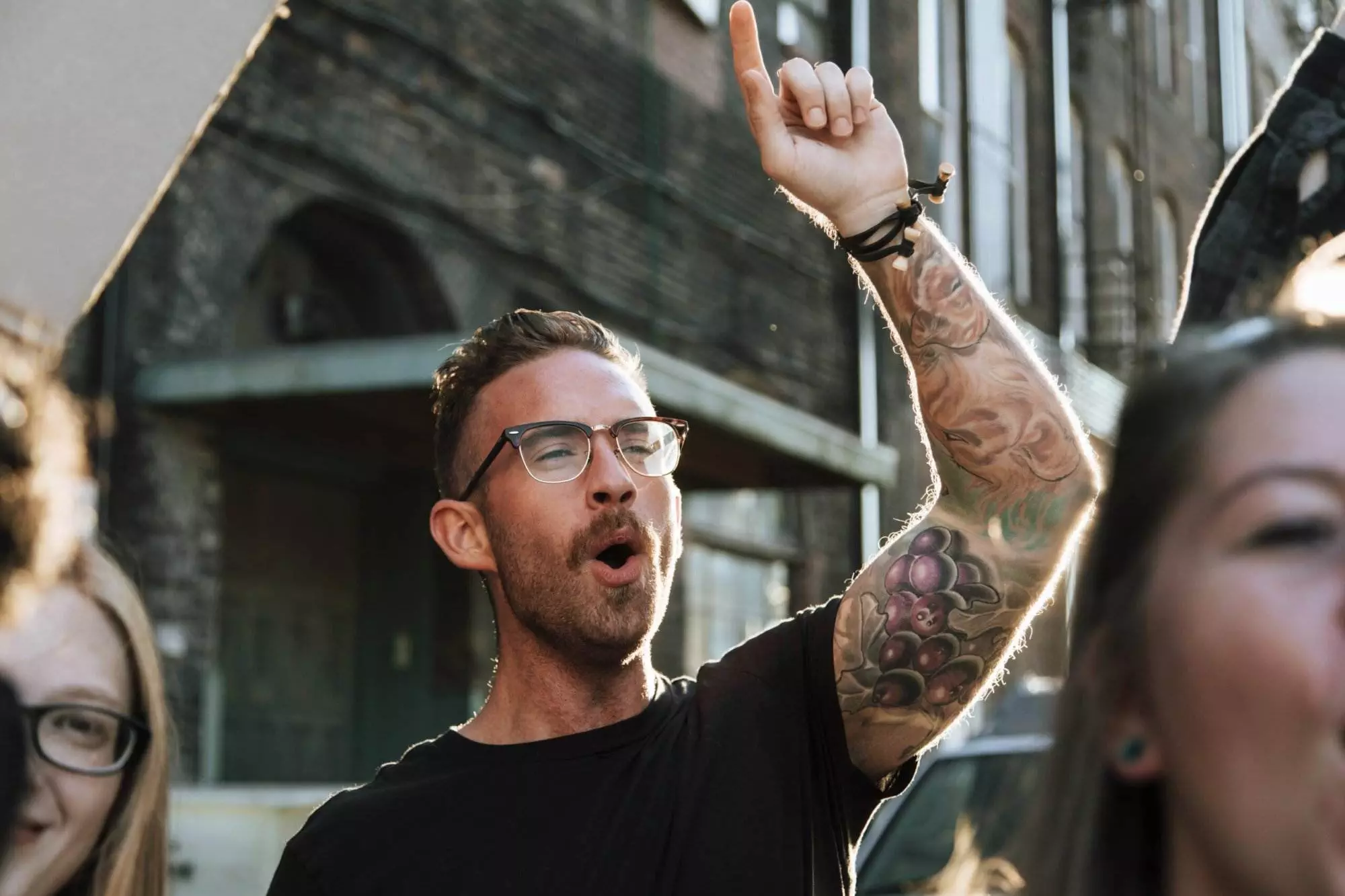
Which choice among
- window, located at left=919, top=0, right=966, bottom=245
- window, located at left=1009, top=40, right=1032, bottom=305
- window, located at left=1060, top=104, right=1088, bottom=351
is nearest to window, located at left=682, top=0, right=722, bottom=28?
window, located at left=919, top=0, right=966, bottom=245

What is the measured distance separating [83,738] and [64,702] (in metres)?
0.05


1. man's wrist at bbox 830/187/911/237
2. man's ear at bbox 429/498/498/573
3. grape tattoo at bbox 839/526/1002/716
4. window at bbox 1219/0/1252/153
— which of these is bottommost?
grape tattoo at bbox 839/526/1002/716

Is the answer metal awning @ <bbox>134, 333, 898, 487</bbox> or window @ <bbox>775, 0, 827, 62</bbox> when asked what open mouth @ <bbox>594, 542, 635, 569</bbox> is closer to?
metal awning @ <bbox>134, 333, 898, 487</bbox>

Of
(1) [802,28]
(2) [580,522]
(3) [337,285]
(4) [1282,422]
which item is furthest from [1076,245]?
(4) [1282,422]

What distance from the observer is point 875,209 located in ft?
7.83

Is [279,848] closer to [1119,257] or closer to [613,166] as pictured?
[613,166]

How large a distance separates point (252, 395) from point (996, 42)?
497 inches

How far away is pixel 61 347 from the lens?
5.75 ft

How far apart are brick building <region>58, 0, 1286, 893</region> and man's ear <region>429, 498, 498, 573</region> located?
174cm

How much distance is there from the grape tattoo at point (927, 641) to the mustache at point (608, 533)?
0.39 m

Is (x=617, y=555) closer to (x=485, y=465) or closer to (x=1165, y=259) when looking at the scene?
(x=485, y=465)

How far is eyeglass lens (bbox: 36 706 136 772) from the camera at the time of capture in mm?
1570

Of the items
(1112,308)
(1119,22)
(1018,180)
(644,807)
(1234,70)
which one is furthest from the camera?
(1119,22)

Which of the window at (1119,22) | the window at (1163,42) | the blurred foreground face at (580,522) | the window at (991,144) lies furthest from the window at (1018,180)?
the blurred foreground face at (580,522)
